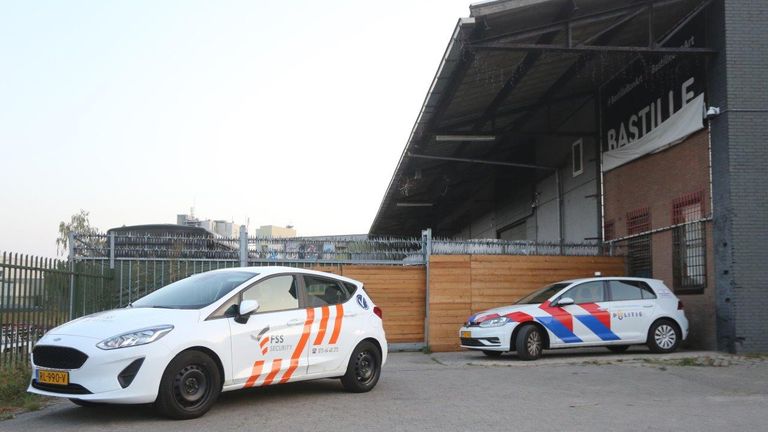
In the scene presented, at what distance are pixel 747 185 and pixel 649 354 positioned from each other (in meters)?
3.52

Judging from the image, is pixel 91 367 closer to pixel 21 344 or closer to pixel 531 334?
pixel 21 344

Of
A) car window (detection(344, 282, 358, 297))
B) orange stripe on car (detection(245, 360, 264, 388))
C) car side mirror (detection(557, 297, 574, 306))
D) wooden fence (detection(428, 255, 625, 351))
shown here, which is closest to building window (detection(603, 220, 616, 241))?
wooden fence (detection(428, 255, 625, 351))

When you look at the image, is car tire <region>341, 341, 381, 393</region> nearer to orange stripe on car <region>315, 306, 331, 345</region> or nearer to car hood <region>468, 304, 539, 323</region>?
orange stripe on car <region>315, 306, 331, 345</region>

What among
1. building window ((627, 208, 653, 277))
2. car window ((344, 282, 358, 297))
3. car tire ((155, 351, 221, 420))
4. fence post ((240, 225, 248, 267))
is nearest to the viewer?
car tire ((155, 351, 221, 420))

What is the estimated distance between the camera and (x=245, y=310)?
26.4 feet

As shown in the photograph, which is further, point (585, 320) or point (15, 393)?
point (585, 320)

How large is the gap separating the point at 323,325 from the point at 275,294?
741 mm

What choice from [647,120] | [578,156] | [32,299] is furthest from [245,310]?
[578,156]

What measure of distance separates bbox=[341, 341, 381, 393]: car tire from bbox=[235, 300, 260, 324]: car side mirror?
1.76 metres

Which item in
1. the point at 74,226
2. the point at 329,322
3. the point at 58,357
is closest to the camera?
the point at 58,357

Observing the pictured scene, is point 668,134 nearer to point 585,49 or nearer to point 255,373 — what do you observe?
point 585,49

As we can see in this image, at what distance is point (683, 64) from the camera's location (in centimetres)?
1539

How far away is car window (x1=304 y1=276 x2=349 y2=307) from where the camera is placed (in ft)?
30.2

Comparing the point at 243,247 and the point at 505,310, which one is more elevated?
the point at 243,247
